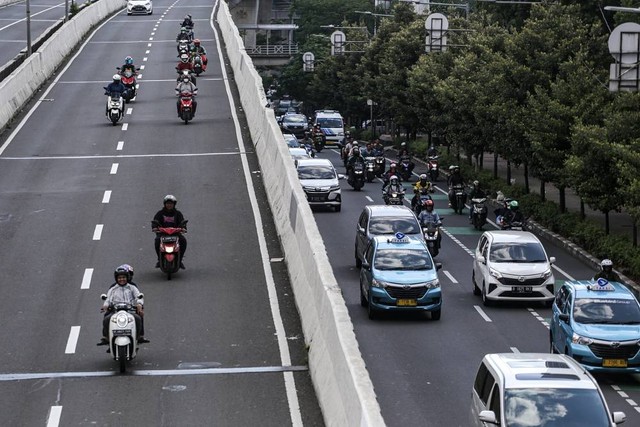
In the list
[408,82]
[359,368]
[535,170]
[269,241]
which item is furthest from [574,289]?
[408,82]

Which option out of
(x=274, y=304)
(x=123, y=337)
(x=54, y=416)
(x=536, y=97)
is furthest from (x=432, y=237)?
(x=54, y=416)

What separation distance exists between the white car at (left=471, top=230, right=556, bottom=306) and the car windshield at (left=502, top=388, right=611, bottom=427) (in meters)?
14.2

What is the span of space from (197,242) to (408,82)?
4759 cm

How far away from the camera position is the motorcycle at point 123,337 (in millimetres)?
19578

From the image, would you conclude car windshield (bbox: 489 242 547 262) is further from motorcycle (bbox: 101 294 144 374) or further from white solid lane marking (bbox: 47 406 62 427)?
white solid lane marking (bbox: 47 406 62 427)

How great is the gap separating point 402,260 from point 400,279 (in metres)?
1.04

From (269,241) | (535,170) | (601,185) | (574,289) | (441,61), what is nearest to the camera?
(574,289)

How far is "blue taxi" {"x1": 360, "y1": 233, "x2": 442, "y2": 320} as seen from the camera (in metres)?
29.7

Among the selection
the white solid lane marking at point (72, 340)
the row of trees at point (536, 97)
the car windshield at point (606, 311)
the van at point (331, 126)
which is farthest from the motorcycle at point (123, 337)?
the van at point (331, 126)

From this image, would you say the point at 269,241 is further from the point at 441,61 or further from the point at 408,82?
the point at 408,82

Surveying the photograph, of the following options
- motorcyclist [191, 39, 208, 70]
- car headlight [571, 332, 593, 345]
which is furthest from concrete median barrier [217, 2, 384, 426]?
motorcyclist [191, 39, 208, 70]

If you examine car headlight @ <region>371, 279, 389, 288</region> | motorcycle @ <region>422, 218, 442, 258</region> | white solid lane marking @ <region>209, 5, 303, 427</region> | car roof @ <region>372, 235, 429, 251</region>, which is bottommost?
motorcycle @ <region>422, 218, 442, 258</region>

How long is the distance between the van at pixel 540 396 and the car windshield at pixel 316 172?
31.6m

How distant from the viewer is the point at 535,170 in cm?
4622
